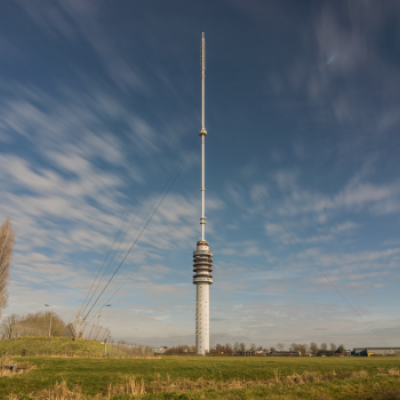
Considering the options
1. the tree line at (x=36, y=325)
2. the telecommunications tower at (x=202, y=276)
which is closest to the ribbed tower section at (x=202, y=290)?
the telecommunications tower at (x=202, y=276)

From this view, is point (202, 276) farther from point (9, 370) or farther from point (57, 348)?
point (9, 370)

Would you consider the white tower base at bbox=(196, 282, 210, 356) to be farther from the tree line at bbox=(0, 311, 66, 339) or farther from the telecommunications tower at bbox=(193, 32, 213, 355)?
the tree line at bbox=(0, 311, 66, 339)

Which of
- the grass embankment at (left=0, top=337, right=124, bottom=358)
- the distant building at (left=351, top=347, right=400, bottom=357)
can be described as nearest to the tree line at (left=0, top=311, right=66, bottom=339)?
the grass embankment at (left=0, top=337, right=124, bottom=358)

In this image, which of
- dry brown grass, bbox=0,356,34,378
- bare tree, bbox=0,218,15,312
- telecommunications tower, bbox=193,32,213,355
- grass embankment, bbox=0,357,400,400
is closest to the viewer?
grass embankment, bbox=0,357,400,400

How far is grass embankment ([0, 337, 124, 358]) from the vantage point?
74875 mm

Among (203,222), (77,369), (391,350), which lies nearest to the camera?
(77,369)

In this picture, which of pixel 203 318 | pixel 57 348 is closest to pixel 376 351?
pixel 203 318

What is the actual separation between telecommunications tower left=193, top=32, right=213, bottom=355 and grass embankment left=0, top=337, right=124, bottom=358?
60847 millimetres

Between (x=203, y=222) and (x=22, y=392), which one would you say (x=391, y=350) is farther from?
(x=22, y=392)

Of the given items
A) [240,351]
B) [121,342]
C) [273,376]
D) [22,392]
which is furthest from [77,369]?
[240,351]

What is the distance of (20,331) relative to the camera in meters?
93.4

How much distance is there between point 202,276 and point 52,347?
265 feet

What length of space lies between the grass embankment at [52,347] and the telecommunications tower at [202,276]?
200 ft

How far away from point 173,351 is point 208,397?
481 feet
